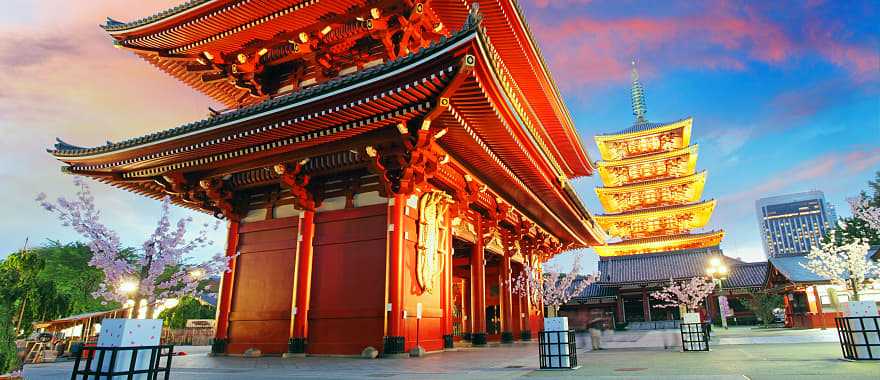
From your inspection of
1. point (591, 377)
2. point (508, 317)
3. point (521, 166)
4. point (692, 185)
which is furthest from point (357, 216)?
point (692, 185)

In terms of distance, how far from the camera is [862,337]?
29.6ft

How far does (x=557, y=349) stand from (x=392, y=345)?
4561mm

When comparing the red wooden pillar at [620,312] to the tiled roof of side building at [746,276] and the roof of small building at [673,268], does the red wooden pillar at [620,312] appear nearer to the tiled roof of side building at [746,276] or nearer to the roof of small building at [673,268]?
the roof of small building at [673,268]

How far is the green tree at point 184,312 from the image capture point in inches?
1394

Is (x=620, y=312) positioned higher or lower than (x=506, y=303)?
lower

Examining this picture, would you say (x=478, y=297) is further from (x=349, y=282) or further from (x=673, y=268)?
(x=673, y=268)

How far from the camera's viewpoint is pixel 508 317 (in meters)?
20.3

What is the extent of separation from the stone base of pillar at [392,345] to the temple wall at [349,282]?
0.38 metres

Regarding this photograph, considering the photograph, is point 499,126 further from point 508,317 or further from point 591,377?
point 508,317

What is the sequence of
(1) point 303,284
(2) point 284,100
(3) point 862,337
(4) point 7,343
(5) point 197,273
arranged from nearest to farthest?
(4) point 7,343, (5) point 197,273, (3) point 862,337, (2) point 284,100, (1) point 303,284

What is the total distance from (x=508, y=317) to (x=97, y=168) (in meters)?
15.9

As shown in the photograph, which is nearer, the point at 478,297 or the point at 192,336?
the point at 478,297

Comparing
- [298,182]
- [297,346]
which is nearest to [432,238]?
[298,182]

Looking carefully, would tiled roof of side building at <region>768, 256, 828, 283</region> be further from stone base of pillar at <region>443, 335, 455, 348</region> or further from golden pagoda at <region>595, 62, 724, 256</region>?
stone base of pillar at <region>443, 335, 455, 348</region>
